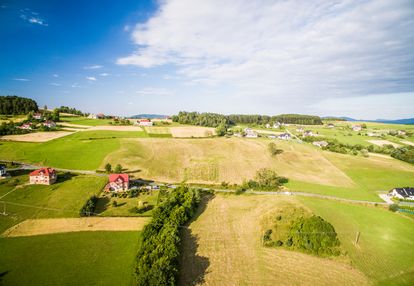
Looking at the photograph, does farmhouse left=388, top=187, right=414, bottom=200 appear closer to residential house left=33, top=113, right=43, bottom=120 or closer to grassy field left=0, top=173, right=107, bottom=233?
grassy field left=0, top=173, right=107, bottom=233

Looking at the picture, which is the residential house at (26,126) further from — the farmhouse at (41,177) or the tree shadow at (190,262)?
the tree shadow at (190,262)

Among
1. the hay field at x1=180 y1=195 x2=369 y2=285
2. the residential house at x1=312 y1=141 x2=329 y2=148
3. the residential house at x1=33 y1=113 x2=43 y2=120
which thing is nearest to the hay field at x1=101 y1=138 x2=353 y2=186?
the residential house at x1=312 y1=141 x2=329 y2=148

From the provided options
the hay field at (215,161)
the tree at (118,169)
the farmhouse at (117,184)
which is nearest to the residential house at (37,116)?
the hay field at (215,161)

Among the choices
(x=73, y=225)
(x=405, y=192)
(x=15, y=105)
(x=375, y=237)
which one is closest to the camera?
(x=375, y=237)

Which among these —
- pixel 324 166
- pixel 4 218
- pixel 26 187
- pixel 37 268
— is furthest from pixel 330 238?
pixel 26 187

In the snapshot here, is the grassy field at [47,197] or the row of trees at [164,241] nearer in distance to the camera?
the row of trees at [164,241]

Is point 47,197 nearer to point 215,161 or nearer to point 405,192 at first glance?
point 215,161

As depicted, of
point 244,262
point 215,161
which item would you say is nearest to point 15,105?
point 215,161
